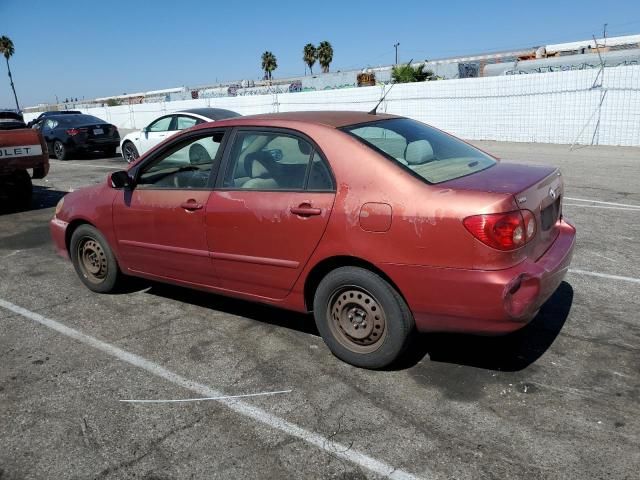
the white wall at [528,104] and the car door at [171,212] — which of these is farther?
the white wall at [528,104]

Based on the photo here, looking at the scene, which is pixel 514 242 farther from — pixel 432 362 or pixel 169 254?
pixel 169 254

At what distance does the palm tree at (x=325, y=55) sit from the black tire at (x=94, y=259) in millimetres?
70936

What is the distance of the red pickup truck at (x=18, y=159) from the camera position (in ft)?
28.7

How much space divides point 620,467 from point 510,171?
1.89 meters

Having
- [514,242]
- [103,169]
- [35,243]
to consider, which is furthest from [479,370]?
[103,169]

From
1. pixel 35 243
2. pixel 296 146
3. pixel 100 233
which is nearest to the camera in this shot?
pixel 296 146

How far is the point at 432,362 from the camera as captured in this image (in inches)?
147

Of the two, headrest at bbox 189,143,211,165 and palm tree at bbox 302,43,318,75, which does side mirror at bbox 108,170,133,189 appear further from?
palm tree at bbox 302,43,318,75

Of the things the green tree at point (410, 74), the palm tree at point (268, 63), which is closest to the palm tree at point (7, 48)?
the palm tree at point (268, 63)

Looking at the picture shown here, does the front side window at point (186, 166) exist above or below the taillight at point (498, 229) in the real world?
above

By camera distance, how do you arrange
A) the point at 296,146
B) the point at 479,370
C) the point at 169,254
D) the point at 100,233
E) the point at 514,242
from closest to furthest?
the point at 514,242 < the point at 479,370 < the point at 296,146 < the point at 169,254 < the point at 100,233

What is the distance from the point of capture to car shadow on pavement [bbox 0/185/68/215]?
9724 millimetres

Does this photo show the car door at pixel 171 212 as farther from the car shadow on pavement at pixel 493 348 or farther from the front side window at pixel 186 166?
the car shadow on pavement at pixel 493 348

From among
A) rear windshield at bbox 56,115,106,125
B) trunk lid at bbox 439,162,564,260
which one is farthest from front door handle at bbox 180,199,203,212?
rear windshield at bbox 56,115,106,125
